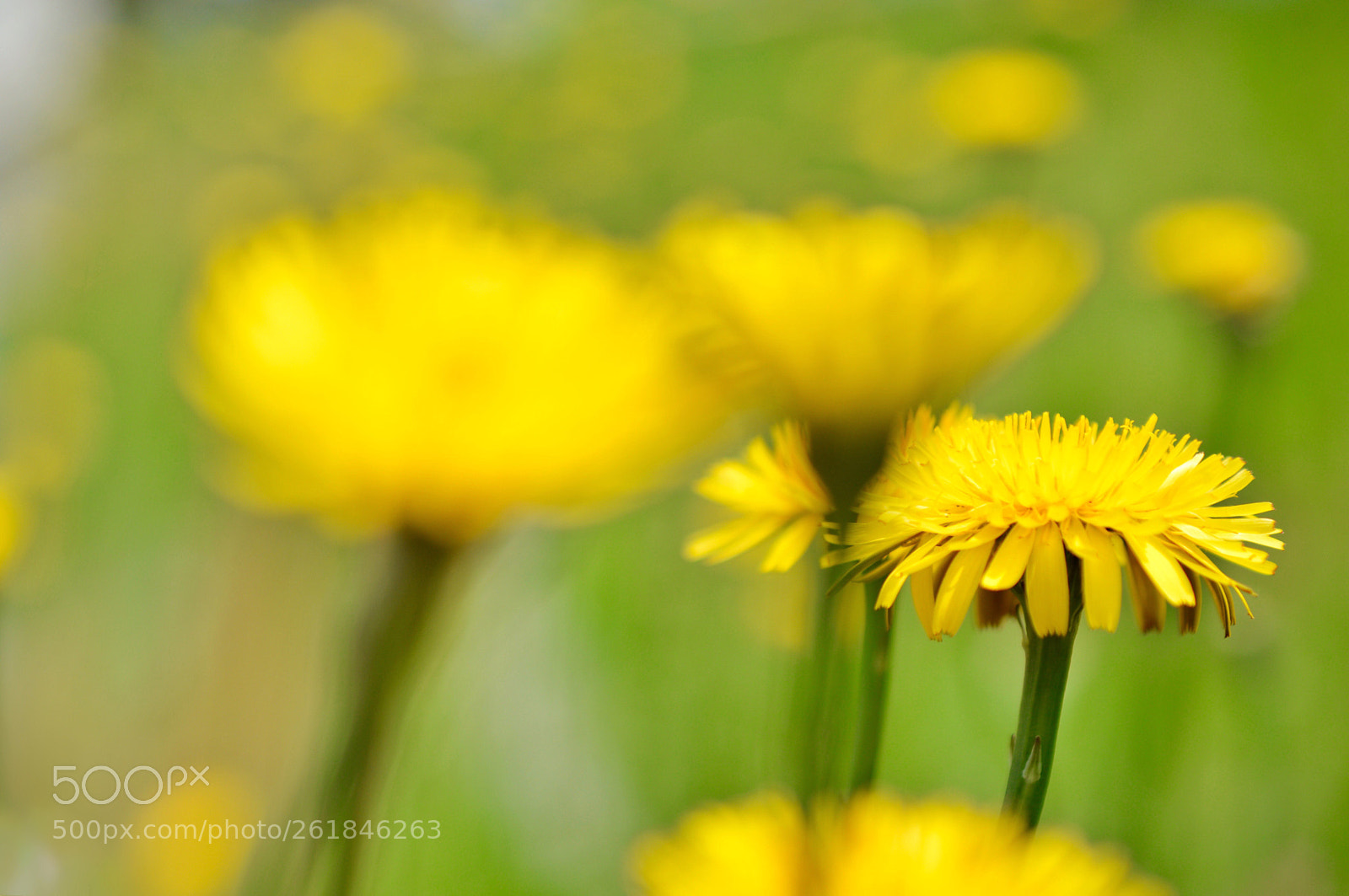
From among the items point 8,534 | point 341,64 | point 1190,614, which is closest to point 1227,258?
point 1190,614

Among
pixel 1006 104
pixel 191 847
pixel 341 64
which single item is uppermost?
pixel 341 64

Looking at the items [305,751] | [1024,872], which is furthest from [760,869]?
[305,751]

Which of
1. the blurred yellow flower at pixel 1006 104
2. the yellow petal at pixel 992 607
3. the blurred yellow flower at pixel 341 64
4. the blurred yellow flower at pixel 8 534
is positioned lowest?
the blurred yellow flower at pixel 8 534

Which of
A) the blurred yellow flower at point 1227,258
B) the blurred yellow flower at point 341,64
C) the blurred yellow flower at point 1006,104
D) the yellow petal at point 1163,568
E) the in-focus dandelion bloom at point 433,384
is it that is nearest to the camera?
the yellow petal at point 1163,568

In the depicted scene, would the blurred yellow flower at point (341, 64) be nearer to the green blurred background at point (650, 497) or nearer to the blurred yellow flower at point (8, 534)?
the green blurred background at point (650, 497)

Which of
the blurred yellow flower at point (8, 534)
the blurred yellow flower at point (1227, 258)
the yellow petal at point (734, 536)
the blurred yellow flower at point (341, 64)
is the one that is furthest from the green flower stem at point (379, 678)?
the blurred yellow flower at point (341, 64)

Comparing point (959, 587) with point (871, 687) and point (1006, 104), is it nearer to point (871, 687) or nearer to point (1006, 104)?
point (871, 687)
